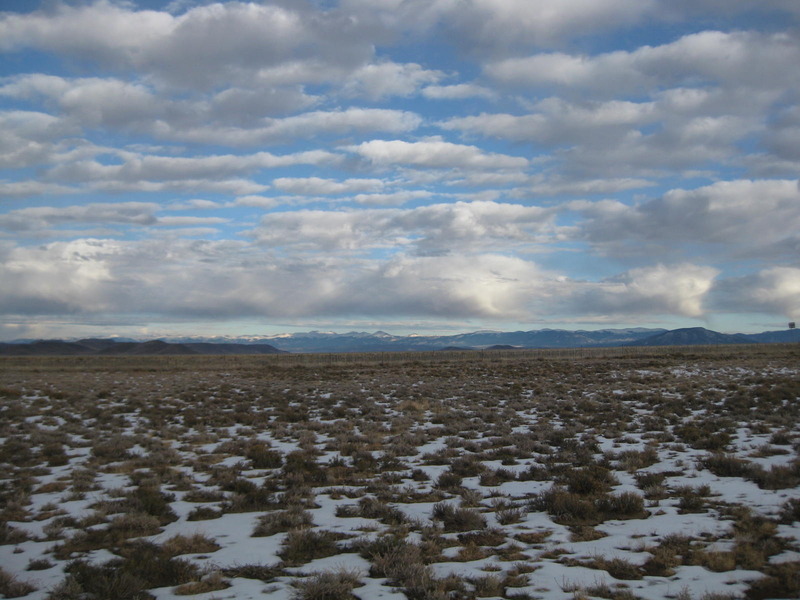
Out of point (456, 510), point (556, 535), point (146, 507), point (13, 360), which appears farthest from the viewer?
point (13, 360)

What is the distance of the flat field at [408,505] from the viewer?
20.0 feet

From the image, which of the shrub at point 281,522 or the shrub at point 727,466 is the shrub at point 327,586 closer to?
the shrub at point 281,522

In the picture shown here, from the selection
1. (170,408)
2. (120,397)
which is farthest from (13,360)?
(170,408)

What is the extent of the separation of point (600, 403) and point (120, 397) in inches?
866

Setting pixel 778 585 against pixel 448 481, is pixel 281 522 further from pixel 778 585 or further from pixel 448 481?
pixel 778 585

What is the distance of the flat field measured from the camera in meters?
6.09

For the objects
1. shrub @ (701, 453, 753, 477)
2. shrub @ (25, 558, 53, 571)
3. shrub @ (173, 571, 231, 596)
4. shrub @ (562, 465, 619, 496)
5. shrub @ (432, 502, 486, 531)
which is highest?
shrub @ (701, 453, 753, 477)

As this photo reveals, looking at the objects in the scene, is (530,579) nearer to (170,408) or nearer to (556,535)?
(556,535)

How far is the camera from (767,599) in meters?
5.27

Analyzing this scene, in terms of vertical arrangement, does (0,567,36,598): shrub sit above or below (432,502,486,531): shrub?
below

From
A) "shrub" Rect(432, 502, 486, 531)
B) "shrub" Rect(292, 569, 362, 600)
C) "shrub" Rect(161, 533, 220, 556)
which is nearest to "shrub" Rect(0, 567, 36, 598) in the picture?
"shrub" Rect(161, 533, 220, 556)

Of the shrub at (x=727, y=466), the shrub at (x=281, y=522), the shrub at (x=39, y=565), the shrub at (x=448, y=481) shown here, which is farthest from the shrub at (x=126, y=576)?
the shrub at (x=727, y=466)

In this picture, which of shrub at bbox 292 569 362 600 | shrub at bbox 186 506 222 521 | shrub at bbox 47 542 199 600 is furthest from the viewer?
shrub at bbox 186 506 222 521

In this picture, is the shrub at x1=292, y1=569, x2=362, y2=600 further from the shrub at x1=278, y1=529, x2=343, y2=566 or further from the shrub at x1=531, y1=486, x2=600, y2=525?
the shrub at x1=531, y1=486, x2=600, y2=525
